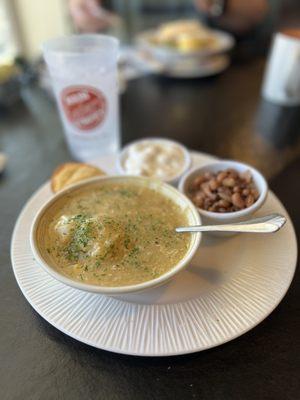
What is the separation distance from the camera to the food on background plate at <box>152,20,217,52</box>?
209 centimetres

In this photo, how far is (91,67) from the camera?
1259 mm

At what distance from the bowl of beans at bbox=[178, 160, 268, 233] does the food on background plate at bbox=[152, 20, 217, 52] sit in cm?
117

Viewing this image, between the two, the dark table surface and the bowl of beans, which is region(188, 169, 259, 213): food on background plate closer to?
the bowl of beans

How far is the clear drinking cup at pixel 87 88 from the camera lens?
4.09ft

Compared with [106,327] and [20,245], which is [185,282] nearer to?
[106,327]

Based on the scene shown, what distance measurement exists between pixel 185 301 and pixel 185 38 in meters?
1.72

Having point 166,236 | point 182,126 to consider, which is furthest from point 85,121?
point 166,236

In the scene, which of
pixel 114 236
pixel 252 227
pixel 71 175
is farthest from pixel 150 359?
pixel 71 175

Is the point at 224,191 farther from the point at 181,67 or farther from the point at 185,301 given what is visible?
the point at 181,67

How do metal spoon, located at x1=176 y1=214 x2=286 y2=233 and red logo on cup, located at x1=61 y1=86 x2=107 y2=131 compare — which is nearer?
metal spoon, located at x1=176 y1=214 x2=286 y2=233

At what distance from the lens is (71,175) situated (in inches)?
46.5

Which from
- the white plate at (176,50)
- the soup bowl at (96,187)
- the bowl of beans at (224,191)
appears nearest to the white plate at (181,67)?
the white plate at (176,50)

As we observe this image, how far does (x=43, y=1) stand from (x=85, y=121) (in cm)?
285

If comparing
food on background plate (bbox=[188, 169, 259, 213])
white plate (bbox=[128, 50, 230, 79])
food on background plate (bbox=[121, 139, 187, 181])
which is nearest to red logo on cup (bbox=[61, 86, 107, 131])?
food on background plate (bbox=[121, 139, 187, 181])
